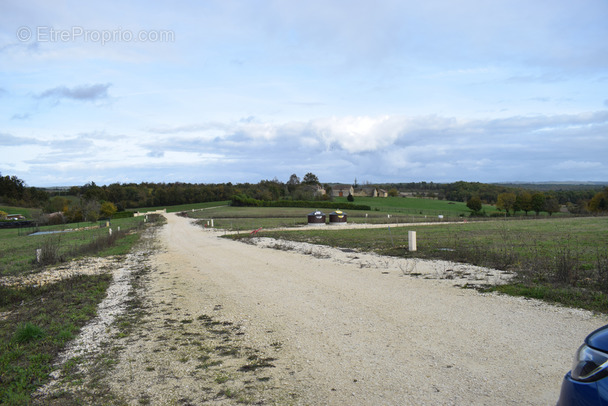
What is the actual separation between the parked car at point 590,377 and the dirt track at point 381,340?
1852 millimetres

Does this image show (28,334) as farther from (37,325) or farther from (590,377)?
(590,377)

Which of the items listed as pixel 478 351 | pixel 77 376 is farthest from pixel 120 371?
pixel 478 351

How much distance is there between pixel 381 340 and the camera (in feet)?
20.8

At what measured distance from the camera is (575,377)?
2604 millimetres

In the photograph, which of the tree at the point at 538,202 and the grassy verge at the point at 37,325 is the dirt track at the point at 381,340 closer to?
the grassy verge at the point at 37,325

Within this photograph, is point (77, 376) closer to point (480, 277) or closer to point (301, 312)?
point (301, 312)

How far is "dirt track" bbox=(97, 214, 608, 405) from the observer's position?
4613mm

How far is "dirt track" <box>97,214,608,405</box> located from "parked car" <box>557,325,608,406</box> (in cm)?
185

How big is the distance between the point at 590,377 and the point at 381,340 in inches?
159

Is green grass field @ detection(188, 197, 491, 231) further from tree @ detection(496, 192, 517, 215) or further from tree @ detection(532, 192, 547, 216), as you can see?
tree @ detection(532, 192, 547, 216)

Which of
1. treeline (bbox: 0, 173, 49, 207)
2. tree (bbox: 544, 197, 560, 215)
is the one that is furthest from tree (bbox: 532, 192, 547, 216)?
treeline (bbox: 0, 173, 49, 207)

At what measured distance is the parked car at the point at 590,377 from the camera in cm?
240

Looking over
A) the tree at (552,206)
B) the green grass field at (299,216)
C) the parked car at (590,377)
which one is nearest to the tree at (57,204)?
the green grass field at (299,216)

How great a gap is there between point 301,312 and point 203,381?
3.42 metres
